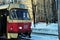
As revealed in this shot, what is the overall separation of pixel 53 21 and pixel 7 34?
23.2 metres

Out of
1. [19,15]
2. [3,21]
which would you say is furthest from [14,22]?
[3,21]

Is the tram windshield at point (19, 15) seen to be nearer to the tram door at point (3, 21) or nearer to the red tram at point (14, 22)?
the red tram at point (14, 22)

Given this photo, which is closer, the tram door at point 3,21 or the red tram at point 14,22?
the red tram at point 14,22

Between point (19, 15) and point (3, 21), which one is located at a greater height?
point (19, 15)

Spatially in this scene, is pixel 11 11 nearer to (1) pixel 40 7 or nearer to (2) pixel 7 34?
(2) pixel 7 34

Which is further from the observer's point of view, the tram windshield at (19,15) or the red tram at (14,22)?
the tram windshield at (19,15)

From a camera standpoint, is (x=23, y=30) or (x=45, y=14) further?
(x=45, y=14)

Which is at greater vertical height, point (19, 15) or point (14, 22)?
point (19, 15)

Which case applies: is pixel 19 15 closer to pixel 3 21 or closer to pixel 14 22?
pixel 14 22

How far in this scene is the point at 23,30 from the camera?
12.1m

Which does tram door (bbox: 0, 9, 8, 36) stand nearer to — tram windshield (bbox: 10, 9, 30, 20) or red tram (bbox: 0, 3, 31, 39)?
red tram (bbox: 0, 3, 31, 39)

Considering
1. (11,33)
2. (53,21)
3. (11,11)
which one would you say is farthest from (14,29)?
(53,21)

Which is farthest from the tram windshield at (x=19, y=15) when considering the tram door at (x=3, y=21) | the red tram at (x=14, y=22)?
the tram door at (x=3, y=21)

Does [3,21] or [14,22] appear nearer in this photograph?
[14,22]
